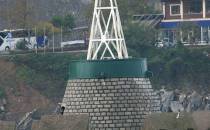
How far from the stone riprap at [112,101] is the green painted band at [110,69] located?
23 cm

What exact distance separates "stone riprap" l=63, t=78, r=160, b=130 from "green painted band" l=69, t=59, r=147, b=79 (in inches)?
9.0

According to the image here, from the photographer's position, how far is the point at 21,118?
12119cm

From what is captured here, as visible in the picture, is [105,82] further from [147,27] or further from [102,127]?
[147,27]

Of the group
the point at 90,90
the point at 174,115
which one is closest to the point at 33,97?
the point at 90,90

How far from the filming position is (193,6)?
150m

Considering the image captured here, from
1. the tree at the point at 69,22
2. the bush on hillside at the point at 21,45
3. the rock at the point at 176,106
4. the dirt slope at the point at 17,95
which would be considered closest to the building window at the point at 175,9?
the tree at the point at 69,22

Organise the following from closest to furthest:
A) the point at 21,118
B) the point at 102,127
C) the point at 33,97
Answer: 1. the point at 102,127
2. the point at 21,118
3. the point at 33,97

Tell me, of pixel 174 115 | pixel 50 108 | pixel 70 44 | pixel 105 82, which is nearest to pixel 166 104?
pixel 50 108

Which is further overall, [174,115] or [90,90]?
[90,90]

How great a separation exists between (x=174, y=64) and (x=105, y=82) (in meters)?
61.3

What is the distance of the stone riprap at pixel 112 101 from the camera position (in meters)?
76.5

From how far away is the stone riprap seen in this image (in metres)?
76.5

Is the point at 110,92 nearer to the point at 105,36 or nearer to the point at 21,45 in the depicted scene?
the point at 105,36

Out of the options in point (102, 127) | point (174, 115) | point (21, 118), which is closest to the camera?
point (174, 115)
